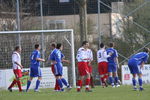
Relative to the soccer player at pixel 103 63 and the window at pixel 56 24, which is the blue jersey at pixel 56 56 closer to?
the soccer player at pixel 103 63

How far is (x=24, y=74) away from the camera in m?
30.3

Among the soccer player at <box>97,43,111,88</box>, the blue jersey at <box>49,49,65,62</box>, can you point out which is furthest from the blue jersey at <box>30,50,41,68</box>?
the soccer player at <box>97,43,111,88</box>

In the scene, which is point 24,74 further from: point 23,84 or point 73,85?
point 73,85

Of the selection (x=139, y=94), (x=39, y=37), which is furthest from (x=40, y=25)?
(x=139, y=94)

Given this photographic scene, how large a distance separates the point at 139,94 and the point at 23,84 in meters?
10.1

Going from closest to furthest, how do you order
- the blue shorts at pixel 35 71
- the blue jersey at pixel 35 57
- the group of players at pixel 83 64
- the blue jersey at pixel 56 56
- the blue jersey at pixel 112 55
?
1. the group of players at pixel 83 64
2. the blue jersey at pixel 56 56
3. the blue jersey at pixel 35 57
4. the blue shorts at pixel 35 71
5. the blue jersey at pixel 112 55

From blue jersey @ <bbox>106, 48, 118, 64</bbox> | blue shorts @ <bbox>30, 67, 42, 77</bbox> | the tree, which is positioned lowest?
blue shorts @ <bbox>30, 67, 42, 77</bbox>

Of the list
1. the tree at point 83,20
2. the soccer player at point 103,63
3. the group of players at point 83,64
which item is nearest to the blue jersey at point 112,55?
the group of players at point 83,64

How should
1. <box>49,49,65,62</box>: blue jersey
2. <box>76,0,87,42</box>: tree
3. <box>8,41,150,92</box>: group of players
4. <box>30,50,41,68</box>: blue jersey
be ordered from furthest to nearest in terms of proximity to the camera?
1. <box>76,0,87,42</box>: tree
2. <box>30,50,41,68</box>: blue jersey
3. <box>49,49,65,62</box>: blue jersey
4. <box>8,41,150,92</box>: group of players

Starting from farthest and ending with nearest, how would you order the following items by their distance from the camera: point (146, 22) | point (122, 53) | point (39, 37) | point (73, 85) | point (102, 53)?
point (146, 22) → point (122, 53) → point (39, 37) → point (73, 85) → point (102, 53)

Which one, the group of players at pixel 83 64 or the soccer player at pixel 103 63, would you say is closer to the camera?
the group of players at pixel 83 64

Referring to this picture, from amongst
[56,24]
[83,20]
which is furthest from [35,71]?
[56,24]

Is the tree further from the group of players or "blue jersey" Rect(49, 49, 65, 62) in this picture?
"blue jersey" Rect(49, 49, 65, 62)

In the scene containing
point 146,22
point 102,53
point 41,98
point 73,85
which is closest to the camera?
point 41,98
